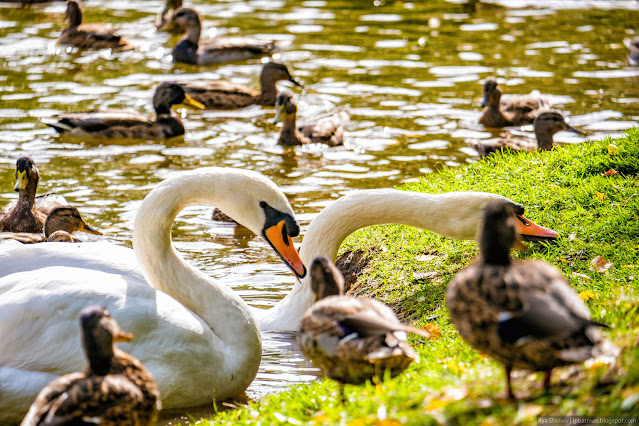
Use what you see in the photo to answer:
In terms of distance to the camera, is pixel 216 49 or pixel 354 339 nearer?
pixel 354 339

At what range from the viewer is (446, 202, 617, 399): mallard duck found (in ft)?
13.4

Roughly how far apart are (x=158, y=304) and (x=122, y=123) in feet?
28.2

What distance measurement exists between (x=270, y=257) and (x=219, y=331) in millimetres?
3440

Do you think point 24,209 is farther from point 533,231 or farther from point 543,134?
point 543,134

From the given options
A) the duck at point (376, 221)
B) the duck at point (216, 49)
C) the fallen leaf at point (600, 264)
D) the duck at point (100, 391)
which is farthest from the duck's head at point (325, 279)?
the duck at point (216, 49)

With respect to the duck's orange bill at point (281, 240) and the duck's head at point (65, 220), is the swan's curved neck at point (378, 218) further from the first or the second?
the duck's head at point (65, 220)

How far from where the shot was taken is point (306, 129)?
14.3 m

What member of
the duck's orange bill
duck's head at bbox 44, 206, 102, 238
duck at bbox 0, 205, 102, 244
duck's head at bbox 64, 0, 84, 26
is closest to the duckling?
the duck's orange bill

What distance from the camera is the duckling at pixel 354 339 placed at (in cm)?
479

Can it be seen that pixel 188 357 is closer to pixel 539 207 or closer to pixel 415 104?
pixel 539 207

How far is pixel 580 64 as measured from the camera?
1736 cm

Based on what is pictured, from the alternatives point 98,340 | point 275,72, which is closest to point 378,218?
point 98,340

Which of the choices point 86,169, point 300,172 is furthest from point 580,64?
point 86,169

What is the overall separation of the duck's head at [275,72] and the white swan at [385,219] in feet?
28.4
